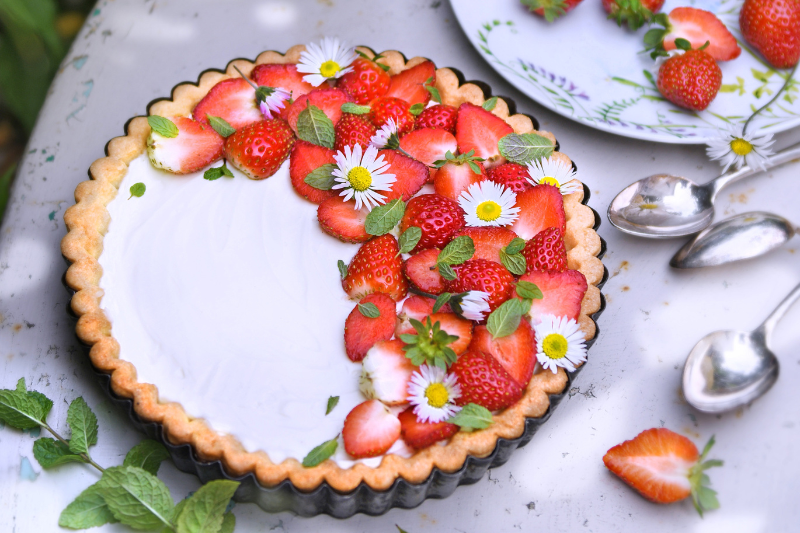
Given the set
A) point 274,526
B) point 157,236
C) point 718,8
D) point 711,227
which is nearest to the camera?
point 274,526

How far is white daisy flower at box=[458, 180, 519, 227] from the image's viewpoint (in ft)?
5.17

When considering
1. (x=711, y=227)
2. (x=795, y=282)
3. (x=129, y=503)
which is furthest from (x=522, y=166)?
(x=129, y=503)

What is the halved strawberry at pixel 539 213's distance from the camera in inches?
63.3

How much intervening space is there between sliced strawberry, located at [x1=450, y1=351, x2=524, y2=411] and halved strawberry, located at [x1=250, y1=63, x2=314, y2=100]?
0.86 metres

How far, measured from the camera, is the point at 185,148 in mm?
1694

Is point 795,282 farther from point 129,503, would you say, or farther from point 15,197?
point 15,197

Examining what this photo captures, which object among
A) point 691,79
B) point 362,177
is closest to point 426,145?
point 362,177

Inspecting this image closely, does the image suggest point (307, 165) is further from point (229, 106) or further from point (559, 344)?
point (559, 344)

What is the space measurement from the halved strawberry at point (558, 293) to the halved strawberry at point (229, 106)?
82 cm

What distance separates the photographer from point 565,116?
1.92m

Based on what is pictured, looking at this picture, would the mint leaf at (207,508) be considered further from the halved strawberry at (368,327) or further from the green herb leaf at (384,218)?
the green herb leaf at (384,218)

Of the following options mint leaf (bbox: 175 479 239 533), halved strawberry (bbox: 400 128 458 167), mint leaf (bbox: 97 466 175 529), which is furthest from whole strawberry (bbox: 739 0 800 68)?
mint leaf (bbox: 97 466 175 529)

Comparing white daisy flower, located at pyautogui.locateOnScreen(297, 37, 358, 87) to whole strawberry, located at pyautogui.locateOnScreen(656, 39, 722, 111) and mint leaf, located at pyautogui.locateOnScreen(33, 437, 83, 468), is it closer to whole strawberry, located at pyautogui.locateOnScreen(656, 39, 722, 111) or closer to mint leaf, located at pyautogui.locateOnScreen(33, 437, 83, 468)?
whole strawberry, located at pyautogui.locateOnScreen(656, 39, 722, 111)

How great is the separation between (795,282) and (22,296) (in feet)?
6.58
